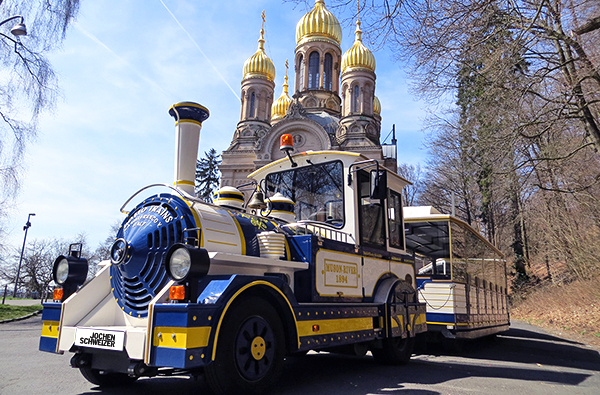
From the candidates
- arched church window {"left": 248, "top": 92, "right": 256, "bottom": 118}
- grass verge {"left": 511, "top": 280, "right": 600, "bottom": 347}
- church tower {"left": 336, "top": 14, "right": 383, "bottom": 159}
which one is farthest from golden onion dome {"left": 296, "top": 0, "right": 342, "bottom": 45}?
grass verge {"left": 511, "top": 280, "right": 600, "bottom": 347}

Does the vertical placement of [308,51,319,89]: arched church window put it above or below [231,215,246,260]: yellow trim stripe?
above

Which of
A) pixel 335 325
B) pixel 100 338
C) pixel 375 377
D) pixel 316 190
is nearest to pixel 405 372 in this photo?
pixel 375 377

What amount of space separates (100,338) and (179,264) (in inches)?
40.4

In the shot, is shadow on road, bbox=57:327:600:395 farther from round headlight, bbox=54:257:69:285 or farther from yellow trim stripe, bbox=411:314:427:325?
round headlight, bbox=54:257:69:285

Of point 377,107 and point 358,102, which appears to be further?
point 377,107

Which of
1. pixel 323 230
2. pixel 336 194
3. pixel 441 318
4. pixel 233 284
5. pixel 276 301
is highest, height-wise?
pixel 336 194

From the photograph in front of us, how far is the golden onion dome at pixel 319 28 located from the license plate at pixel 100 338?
45100 millimetres

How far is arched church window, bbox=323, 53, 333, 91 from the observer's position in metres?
46.1

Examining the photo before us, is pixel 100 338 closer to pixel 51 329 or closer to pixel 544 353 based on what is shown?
pixel 51 329

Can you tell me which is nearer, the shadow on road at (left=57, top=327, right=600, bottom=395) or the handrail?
the shadow on road at (left=57, top=327, right=600, bottom=395)

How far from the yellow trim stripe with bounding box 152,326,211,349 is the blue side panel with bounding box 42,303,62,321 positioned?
1.48m

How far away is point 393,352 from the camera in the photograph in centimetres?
674

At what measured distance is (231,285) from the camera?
376cm

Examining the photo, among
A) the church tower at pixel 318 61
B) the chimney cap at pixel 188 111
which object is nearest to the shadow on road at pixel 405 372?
the chimney cap at pixel 188 111
